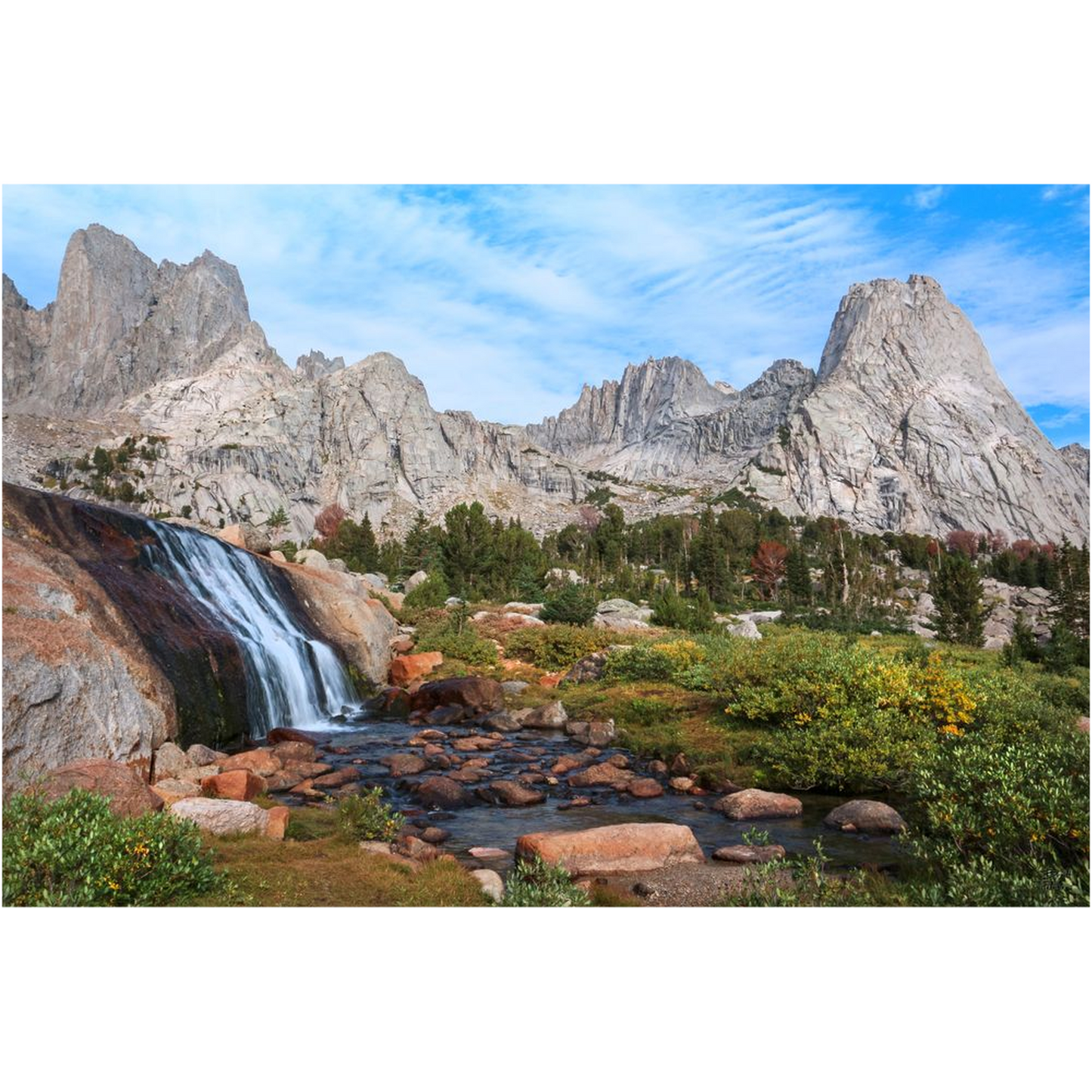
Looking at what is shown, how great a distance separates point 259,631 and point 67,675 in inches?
339

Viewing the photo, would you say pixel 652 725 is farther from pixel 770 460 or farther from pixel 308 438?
pixel 770 460

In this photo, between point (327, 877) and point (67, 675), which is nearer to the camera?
point (327, 877)

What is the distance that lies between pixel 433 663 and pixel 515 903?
51.8 ft

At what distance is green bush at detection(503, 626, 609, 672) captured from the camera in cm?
2238

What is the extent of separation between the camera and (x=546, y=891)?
606cm

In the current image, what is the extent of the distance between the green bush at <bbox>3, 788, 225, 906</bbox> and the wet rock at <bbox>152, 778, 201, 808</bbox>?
2.22 m

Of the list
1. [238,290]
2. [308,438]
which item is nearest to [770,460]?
[308,438]

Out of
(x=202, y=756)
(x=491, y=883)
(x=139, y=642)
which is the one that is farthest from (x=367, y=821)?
(x=139, y=642)

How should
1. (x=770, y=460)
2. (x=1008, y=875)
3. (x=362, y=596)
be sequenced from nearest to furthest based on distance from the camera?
(x=1008, y=875), (x=362, y=596), (x=770, y=460)

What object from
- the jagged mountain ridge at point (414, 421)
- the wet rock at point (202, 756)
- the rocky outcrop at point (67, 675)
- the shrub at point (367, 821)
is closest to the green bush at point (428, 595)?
the wet rock at point (202, 756)

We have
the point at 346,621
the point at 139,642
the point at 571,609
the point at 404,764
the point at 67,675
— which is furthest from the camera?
the point at 571,609

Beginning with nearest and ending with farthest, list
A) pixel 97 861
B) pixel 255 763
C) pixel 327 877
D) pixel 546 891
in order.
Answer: pixel 97 861 < pixel 546 891 < pixel 327 877 < pixel 255 763

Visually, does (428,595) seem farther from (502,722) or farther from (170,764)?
(170,764)
